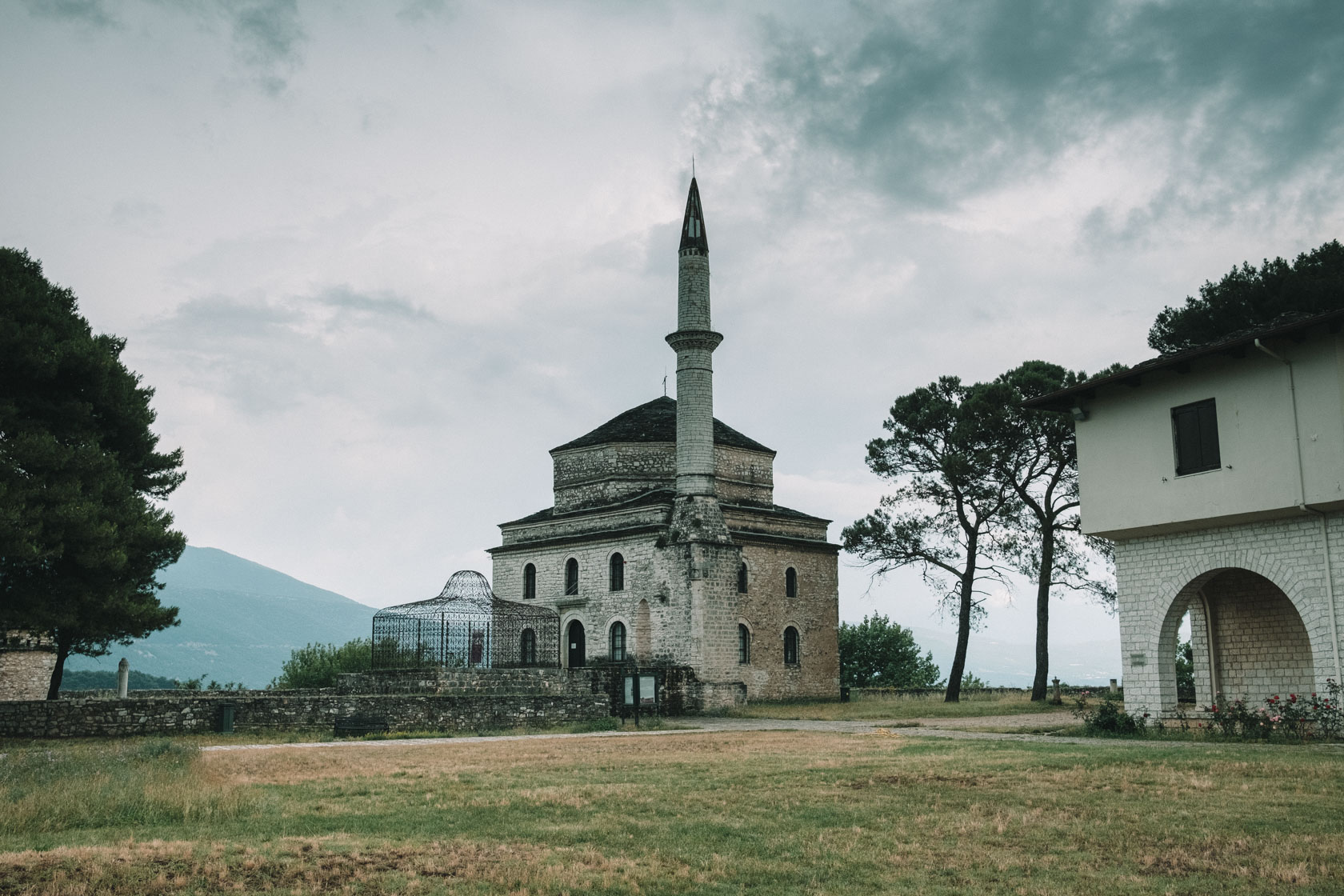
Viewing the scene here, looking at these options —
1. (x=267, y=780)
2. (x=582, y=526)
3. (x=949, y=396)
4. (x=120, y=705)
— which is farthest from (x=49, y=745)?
(x=949, y=396)

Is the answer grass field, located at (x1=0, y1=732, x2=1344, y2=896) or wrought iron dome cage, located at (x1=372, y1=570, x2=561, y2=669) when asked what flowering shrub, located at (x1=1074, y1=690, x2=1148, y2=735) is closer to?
grass field, located at (x1=0, y1=732, x2=1344, y2=896)

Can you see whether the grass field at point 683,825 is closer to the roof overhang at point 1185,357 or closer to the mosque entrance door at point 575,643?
the roof overhang at point 1185,357

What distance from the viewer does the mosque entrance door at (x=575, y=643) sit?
3850cm

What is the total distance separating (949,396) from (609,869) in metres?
31.7

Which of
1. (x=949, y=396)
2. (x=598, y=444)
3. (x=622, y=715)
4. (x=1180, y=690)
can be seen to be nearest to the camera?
(x=622, y=715)

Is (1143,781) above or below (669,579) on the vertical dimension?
below

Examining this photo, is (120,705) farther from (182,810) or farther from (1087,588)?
(1087,588)

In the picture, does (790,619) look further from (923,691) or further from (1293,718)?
(1293,718)

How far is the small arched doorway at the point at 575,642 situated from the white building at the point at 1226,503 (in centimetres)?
2213

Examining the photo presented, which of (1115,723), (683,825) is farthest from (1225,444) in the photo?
(683,825)

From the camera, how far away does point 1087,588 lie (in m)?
34.3

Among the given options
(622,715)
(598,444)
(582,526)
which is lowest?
(622,715)

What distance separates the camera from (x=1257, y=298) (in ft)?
103

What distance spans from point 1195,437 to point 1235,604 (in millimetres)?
4268
